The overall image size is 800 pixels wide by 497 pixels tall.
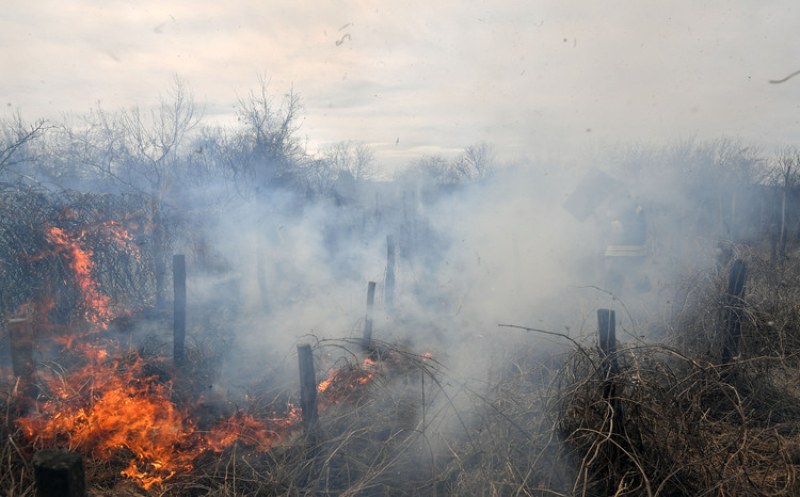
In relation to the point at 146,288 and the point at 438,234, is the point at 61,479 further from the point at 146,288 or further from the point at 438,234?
the point at 438,234

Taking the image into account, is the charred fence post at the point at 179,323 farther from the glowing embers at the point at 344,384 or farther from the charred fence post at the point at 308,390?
the charred fence post at the point at 308,390

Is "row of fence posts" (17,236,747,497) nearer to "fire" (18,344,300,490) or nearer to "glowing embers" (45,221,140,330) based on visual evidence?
"fire" (18,344,300,490)

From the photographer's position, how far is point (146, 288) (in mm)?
9914

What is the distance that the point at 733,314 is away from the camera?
5.96 metres

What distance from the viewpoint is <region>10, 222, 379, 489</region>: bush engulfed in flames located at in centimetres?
430

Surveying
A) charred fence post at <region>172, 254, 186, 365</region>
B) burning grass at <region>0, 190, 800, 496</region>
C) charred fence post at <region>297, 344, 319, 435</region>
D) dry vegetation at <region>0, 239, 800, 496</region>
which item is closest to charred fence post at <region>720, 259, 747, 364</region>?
burning grass at <region>0, 190, 800, 496</region>

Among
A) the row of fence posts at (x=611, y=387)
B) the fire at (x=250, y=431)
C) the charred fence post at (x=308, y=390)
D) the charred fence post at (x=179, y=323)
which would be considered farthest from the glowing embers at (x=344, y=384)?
the row of fence posts at (x=611, y=387)

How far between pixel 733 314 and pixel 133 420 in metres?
6.97

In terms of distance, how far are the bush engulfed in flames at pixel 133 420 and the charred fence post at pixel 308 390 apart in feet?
1.99

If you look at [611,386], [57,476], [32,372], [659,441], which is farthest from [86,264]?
[659,441]

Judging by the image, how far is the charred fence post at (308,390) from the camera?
13.8 feet

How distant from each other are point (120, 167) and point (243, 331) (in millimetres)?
8283

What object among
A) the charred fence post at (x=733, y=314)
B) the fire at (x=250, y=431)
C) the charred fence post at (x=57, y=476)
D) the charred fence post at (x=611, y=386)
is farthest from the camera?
the charred fence post at (x=733, y=314)

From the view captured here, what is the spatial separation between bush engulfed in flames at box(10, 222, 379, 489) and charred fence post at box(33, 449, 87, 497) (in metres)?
2.09
